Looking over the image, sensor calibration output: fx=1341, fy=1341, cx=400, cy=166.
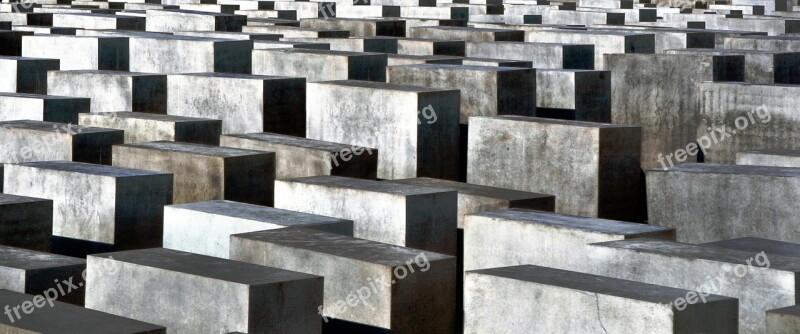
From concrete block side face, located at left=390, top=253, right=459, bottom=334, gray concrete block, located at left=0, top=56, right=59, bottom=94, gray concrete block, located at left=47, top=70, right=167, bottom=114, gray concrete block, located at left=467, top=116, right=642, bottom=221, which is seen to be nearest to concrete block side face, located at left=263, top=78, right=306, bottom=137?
gray concrete block, located at left=47, top=70, right=167, bottom=114

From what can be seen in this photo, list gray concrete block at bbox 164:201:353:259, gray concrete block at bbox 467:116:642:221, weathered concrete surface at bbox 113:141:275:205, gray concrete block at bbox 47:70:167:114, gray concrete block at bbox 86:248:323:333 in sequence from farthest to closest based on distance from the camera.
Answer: gray concrete block at bbox 47:70:167:114 → gray concrete block at bbox 467:116:642:221 → weathered concrete surface at bbox 113:141:275:205 → gray concrete block at bbox 164:201:353:259 → gray concrete block at bbox 86:248:323:333

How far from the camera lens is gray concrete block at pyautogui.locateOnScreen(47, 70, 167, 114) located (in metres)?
12.4

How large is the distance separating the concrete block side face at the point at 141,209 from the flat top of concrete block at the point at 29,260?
4.30 feet

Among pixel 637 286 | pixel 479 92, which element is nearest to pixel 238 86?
pixel 479 92

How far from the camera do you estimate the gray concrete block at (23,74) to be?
13.2 meters

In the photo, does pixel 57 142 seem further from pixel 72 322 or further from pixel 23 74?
pixel 72 322

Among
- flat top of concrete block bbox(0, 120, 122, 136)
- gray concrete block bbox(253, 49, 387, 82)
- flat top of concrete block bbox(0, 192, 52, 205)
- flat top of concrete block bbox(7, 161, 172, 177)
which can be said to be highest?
gray concrete block bbox(253, 49, 387, 82)

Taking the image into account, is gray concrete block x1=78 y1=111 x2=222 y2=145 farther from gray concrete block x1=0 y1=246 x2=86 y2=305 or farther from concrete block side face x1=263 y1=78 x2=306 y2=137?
gray concrete block x1=0 y1=246 x2=86 y2=305

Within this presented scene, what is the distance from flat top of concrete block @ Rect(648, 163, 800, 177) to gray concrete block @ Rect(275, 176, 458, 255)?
69.9 inches

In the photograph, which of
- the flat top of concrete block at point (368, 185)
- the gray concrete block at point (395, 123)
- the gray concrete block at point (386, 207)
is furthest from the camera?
the gray concrete block at point (395, 123)

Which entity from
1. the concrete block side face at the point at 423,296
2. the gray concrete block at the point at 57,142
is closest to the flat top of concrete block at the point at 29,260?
the concrete block side face at the point at 423,296

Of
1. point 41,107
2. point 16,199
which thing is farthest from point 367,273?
point 41,107

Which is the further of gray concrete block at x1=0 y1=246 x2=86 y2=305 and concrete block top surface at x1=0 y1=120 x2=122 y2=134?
concrete block top surface at x1=0 y1=120 x2=122 y2=134

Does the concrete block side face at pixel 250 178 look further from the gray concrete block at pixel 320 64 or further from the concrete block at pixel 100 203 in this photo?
the gray concrete block at pixel 320 64
